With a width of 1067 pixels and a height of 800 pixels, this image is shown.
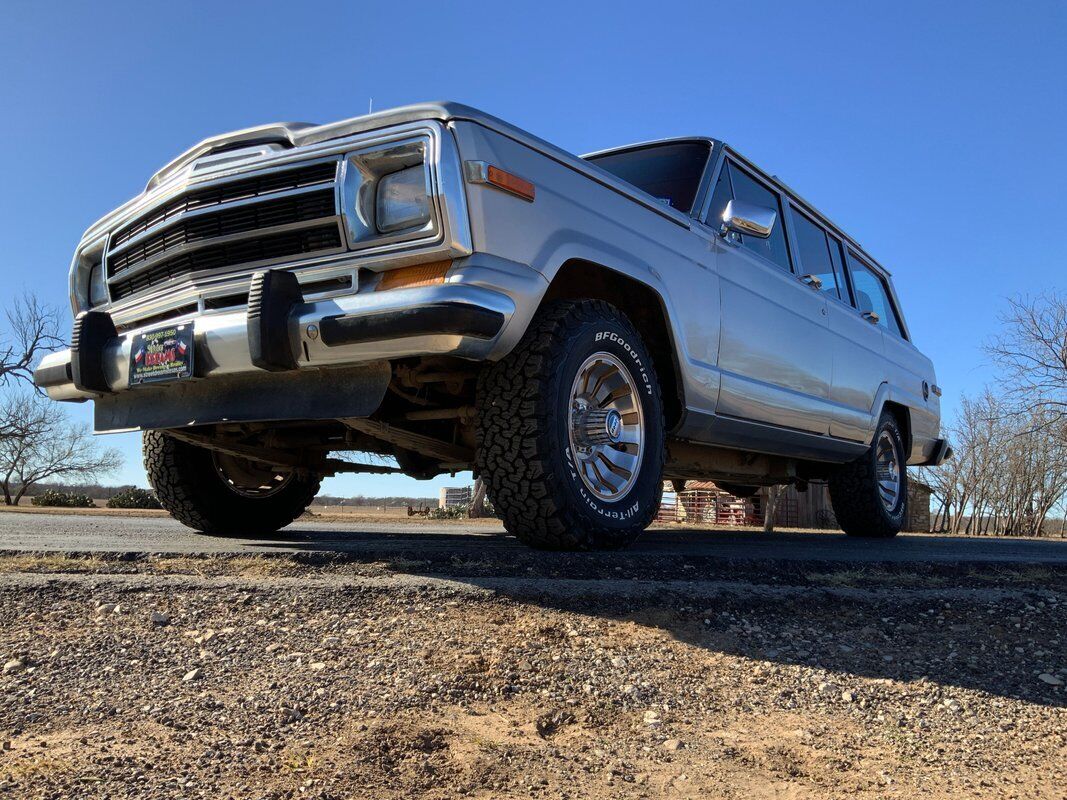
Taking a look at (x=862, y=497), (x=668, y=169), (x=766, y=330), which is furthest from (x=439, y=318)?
(x=862, y=497)

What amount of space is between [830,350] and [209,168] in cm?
400

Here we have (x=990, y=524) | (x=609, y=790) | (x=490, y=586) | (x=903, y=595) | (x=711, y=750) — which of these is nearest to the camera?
(x=609, y=790)

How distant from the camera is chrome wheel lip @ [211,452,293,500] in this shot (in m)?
5.02

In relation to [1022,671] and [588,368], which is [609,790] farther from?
[588,368]

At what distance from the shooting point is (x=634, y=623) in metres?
2.65

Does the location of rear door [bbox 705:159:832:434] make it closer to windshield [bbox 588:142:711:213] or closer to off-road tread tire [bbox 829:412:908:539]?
windshield [bbox 588:142:711:213]

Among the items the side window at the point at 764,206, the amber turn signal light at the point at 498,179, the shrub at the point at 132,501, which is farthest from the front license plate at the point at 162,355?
the shrub at the point at 132,501

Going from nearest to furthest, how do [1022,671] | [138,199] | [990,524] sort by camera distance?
[1022,671], [138,199], [990,524]

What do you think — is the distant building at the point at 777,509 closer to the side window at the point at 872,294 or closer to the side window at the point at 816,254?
the side window at the point at 872,294

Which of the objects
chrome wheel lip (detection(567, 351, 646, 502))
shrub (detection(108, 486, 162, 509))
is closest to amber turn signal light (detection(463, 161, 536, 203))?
chrome wheel lip (detection(567, 351, 646, 502))

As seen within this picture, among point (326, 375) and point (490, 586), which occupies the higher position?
point (326, 375)

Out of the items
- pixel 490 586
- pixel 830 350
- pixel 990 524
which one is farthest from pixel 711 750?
pixel 990 524

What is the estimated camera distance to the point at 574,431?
356cm

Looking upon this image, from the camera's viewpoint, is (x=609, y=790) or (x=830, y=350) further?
(x=830, y=350)
